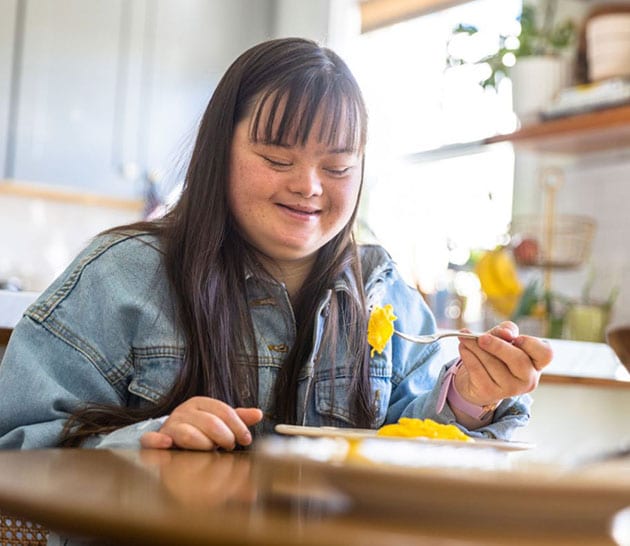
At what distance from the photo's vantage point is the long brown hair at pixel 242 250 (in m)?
→ 1.22

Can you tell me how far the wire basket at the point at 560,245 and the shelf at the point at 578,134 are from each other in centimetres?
23

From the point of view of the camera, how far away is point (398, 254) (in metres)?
3.99

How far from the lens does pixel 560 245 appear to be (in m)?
3.24

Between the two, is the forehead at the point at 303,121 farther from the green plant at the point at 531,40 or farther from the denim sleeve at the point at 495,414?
the green plant at the point at 531,40

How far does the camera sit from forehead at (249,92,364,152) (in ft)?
4.16

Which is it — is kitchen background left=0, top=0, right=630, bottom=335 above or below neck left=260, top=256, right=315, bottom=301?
above

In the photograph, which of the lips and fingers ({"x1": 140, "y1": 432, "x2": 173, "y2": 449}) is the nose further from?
fingers ({"x1": 140, "y1": 432, "x2": 173, "y2": 449})

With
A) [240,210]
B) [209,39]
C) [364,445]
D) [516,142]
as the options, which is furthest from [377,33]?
[364,445]

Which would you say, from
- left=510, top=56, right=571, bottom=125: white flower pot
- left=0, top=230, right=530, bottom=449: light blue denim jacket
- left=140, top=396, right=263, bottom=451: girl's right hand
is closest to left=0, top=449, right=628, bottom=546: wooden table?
left=140, top=396, right=263, bottom=451: girl's right hand

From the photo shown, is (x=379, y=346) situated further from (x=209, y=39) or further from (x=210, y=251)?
(x=209, y=39)

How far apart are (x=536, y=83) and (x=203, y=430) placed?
2664 mm

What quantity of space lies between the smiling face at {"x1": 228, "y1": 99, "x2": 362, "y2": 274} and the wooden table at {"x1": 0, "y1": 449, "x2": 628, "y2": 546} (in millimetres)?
615

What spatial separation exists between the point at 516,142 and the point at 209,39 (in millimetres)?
1642

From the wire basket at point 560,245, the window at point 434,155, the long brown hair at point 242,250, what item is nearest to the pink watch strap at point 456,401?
the long brown hair at point 242,250
